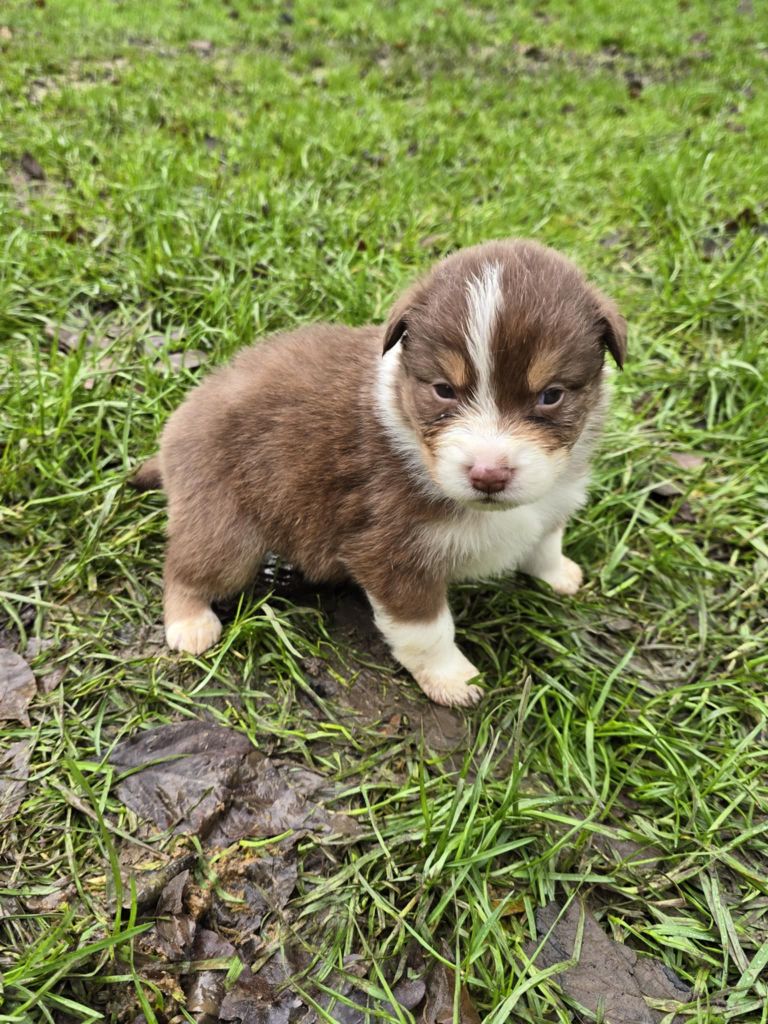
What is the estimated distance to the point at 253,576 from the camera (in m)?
3.50

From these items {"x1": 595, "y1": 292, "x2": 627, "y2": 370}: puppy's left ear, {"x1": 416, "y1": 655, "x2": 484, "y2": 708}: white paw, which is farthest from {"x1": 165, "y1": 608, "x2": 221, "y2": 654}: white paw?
{"x1": 595, "y1": 292, "x2": 627, "y2": 370}: puppy's left ear

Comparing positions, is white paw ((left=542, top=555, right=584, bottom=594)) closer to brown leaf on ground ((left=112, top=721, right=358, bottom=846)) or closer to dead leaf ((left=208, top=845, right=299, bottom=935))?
brown leaf on ground ((left=112, top=721, right=358, bottom=846))

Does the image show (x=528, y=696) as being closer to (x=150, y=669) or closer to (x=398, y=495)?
(x=398, y=495)

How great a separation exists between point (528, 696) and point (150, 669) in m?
1.58

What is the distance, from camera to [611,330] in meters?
2.68

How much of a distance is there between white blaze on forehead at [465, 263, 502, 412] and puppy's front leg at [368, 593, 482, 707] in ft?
3.29

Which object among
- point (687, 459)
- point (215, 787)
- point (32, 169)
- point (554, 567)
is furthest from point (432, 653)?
point (32, 169)

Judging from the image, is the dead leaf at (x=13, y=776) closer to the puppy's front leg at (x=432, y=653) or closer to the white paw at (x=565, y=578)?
the puppy's front leg at (x=432, y=653)

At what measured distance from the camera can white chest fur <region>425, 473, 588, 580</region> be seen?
3.03 m

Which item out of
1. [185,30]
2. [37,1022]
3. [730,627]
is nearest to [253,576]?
[37,1022]

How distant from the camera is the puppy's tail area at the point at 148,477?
3723 millimetres

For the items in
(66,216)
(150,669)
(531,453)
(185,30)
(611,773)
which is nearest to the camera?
(531,453)

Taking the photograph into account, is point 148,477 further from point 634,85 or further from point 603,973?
point 634,85

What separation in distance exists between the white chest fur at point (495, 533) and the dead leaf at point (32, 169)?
452 cm
